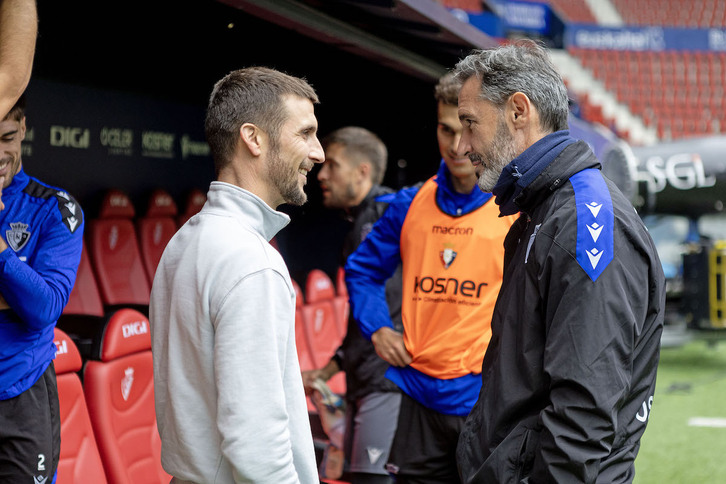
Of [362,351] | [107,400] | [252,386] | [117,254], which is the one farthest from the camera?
[117,254]

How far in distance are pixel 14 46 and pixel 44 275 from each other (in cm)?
70

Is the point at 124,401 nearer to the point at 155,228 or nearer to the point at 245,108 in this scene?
the point at 245,108

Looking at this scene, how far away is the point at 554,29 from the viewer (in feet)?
43.8

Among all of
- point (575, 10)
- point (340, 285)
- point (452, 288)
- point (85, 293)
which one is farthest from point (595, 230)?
point (575, 10)

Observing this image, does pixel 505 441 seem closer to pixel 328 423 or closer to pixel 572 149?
pixel 572 149

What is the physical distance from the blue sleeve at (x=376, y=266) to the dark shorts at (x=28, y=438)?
0.91 meters

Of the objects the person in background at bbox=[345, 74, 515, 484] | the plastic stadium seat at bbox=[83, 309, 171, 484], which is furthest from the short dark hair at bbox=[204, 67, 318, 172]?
the plastic stadium seat at bbox=[83, 309, 171, 484]

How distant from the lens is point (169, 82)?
461 cm

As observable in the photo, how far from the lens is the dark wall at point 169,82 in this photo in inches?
140

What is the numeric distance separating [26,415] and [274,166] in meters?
0.94

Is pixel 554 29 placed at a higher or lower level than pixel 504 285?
higher

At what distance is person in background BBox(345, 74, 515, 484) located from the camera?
2102 millimetres

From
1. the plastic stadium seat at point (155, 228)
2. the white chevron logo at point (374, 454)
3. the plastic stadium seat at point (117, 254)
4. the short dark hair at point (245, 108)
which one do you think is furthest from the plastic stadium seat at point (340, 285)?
the short dark hair at point (245, 108)

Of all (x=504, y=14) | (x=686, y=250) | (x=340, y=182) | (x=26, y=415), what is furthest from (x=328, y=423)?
(x=504, y=14)
